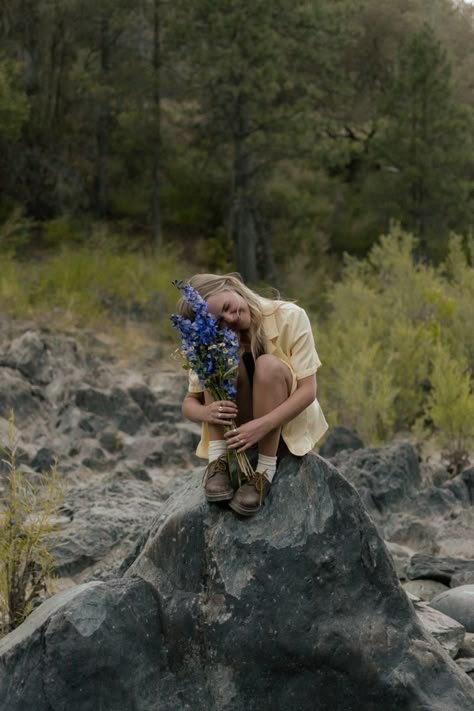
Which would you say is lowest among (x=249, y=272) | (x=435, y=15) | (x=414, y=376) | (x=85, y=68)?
(x=249, y=272)

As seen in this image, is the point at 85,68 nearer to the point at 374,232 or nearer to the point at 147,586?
the point at 374,232

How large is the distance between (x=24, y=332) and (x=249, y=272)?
802 centimetres

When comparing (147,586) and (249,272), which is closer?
(147,586)

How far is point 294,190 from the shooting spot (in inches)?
928

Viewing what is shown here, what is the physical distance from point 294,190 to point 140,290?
24.2ft

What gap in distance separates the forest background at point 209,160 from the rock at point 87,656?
1190cm

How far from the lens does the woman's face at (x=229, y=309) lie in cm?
402

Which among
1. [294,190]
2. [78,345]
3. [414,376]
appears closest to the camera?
[414,376]

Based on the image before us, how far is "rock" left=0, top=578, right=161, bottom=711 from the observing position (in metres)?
3.87

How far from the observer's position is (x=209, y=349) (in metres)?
3.84

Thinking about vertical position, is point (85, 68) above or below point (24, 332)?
above

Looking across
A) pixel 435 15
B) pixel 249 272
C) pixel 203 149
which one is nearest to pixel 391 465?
pixel 249 272

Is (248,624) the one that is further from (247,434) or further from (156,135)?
(156,135)

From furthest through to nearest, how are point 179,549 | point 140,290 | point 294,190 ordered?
point 294,190 → point 140,290 → point 179,549
